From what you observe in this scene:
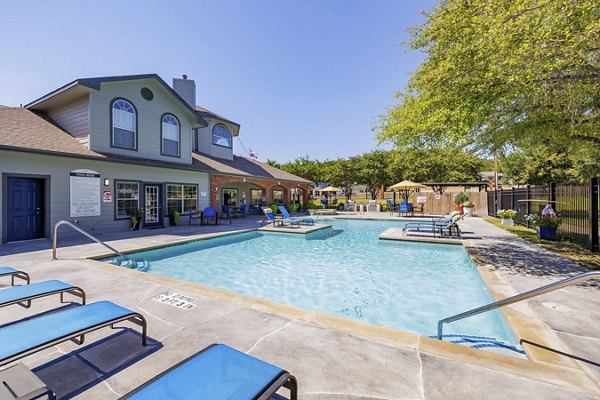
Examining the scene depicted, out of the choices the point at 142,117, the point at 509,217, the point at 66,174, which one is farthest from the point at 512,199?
the point at 66,174

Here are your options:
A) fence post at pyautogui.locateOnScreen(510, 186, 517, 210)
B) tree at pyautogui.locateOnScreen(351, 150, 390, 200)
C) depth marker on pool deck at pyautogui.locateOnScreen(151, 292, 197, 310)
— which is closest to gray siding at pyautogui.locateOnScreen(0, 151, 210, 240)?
depth marker on pool deck at pyautogui.locateOnScreen(151, 292, 197, 310)

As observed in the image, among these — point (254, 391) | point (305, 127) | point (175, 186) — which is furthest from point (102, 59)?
point (305, 127)

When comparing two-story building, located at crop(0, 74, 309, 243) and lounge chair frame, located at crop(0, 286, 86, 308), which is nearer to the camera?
lounge chair frame, located at crop(0, 286, 86, 308)

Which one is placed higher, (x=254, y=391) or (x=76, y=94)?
(x=76, y=94)

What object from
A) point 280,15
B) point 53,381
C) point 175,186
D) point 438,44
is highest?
point 280,15

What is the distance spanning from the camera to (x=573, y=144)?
10.6m

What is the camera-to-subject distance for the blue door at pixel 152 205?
13383 mm

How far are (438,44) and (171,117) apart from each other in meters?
13.4

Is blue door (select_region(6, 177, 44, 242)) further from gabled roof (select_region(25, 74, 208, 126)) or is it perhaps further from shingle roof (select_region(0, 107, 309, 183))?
gabled roof (select_region(25, 74, 208, 126))

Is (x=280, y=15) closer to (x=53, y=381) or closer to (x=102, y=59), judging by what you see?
(x=102, y=59)

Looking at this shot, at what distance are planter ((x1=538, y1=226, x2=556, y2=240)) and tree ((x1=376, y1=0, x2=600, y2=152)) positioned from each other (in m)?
3.40

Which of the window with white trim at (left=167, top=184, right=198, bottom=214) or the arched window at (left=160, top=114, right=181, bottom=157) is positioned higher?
the arched window at (left=160, top=114, right=181, bottom=157)

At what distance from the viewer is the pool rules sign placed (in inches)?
418

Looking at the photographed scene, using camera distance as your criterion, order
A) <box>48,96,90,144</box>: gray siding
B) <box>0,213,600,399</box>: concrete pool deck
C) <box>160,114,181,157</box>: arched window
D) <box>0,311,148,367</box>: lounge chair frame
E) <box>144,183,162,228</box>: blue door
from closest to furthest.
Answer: <box>0,311,148,367</box>: lounge chair frame < <box>0,213,600,399</box>: concrete pool deck < <box>48,96,90,144</box>: gray siding < <box>144,183,162,228</box>: blue door < <box>160,114,181,157</box>: arched window
